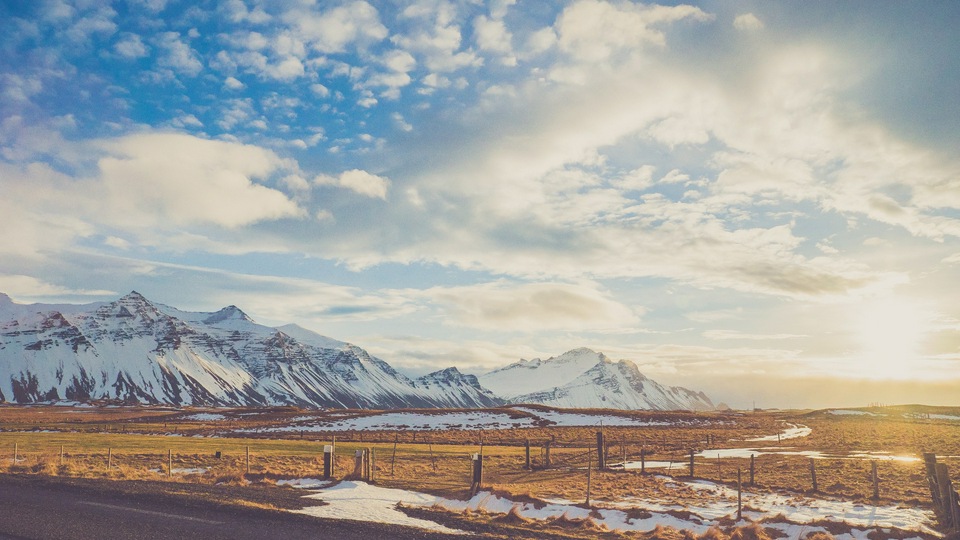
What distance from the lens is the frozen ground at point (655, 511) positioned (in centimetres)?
2452

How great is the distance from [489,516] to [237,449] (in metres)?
44.8

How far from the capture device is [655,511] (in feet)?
92.4

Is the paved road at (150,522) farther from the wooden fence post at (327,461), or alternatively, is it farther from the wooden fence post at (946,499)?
the wooden fence post at (946,499)

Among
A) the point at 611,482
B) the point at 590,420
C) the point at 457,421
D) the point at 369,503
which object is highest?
the point at 369,503

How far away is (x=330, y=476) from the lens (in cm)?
3294

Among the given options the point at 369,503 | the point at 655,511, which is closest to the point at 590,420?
the point at 655,511

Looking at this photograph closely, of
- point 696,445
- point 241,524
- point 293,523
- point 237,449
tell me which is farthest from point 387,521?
point 696,445

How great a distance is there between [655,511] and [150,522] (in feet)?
72.9

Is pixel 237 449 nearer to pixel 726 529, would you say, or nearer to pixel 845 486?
pixel 726 529

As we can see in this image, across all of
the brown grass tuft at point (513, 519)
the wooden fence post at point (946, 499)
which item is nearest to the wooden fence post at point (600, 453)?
the wooden fence post at point (946, 499)

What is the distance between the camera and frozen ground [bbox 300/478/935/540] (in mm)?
24516

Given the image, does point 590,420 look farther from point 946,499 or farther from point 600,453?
point 946,499

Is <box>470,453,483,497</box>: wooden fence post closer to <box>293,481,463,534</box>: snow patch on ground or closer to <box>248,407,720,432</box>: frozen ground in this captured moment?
<box>293,481,463,534</box>: snow patch on ground

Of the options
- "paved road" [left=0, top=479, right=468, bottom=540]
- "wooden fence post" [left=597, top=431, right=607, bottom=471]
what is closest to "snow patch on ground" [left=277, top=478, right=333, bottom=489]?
"paved road" [left=0, top=479, right=468, bottom=540]
